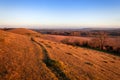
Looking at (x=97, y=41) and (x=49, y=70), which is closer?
(x=49, y=70)

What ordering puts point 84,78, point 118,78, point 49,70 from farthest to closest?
A: point 118,78 < point 49,70 < point 84,78

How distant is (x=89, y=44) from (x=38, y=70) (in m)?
57.4

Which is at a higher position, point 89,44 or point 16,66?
point 16,66

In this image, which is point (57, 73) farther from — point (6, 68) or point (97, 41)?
point (97, 41)

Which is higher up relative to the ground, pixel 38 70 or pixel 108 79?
pixel 38 70

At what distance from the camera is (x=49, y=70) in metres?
10.9

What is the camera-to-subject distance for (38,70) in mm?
10875

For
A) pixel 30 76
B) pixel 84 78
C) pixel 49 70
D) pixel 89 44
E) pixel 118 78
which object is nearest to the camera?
pixel 30 76

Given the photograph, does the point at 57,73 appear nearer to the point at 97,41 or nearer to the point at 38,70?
the point at 38,70

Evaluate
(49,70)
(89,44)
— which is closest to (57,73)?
(49,70)

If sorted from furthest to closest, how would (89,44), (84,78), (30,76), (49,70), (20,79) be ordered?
1. (89,44)
2. (49,70)
3. (84,78)
4. (30,76)
5. (20,79)

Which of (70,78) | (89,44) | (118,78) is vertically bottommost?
(89,44)

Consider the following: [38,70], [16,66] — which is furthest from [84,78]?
[16,66]

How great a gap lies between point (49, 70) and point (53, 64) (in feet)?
4.38
